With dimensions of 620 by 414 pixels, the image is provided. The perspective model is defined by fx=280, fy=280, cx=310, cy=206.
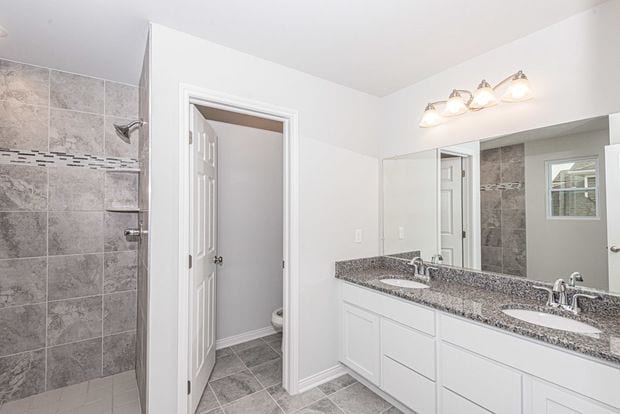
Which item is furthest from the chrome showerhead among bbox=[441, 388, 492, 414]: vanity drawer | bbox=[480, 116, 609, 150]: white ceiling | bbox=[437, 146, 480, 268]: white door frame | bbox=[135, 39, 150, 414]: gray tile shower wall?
bbox=[441, 388, 492, 414]: vanity drawer

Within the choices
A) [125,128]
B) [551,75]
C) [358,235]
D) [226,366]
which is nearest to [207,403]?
[226,366]

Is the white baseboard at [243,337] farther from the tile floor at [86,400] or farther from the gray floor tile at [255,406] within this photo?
the gray floor tile at [255,406]

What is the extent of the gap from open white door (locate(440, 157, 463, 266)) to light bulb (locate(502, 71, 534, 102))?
0.53m

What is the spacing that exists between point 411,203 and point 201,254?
5.88ft

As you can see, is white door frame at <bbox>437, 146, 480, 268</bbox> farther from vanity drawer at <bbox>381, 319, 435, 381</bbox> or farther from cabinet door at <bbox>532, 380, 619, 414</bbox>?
cabinet door at <bbox>532, 380, 619, 414</bbox>

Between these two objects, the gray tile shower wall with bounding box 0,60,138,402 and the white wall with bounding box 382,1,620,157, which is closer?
the white wall with bounding box 382,1,620,157

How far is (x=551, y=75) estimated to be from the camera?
162cm

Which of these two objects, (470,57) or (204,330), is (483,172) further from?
(204,330)

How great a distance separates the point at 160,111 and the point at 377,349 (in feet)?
6.86

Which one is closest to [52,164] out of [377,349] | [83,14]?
[83,14]

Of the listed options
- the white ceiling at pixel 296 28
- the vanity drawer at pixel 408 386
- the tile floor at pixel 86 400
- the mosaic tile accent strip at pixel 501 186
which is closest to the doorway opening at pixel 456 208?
the mosaic tile accent strip at pixel 501 186

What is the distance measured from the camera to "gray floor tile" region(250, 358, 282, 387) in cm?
221

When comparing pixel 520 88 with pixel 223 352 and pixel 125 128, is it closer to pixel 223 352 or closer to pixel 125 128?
pixel 125 128

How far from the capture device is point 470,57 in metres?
1.97
